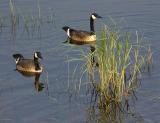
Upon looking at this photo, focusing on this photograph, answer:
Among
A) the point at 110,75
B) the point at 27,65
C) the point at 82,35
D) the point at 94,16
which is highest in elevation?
the point at 110,75

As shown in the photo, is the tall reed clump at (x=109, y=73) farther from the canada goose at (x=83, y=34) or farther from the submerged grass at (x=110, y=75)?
the canada goose at (x=83, y=34)

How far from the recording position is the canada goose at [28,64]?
18.0 meters

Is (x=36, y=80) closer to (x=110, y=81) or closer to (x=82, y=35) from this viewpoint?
(x=110, y=81)

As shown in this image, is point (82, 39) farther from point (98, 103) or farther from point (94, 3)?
point (98, 103)

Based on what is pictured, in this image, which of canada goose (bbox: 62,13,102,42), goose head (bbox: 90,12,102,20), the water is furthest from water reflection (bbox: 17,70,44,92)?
goose head (bbox: 90,12,102,20)

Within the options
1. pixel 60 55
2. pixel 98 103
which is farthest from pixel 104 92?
pixel 60 55

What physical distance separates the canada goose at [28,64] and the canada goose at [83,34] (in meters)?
2.98

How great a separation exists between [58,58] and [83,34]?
326cm

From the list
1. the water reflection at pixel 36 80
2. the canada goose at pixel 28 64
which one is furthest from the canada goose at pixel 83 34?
the water reflection at pixel 36 80

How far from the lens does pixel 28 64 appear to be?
61.3ft

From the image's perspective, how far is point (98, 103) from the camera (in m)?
14.5

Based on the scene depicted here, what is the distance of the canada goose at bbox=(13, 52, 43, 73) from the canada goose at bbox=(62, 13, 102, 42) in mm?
2978

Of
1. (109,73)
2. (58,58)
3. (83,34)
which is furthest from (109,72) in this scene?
(83,34)

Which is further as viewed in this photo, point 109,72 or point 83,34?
point 83,34
